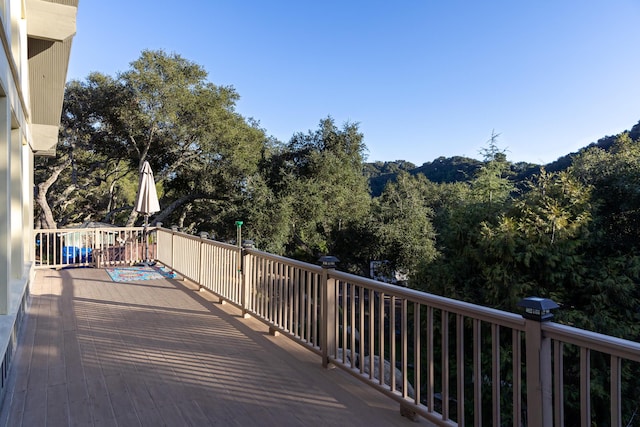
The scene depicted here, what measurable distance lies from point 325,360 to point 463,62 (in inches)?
686

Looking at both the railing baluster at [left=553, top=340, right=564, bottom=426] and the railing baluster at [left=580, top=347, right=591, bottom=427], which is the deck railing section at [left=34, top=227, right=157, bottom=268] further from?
the railing baluster at [left=580, top=347, right=591, bottom=427]

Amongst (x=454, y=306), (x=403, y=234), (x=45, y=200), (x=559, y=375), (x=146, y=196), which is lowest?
(x=403, y=234)

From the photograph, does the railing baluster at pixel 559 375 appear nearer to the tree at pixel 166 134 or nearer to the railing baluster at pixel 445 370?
the railing baluster at pixel 445 370

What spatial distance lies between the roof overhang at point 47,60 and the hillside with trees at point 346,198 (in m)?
7.92

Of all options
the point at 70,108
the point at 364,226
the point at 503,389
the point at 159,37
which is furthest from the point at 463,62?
the point at 70,108

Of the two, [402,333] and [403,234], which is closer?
[402,333]

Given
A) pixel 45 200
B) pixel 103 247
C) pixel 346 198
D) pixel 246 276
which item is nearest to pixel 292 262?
pixel 246 276

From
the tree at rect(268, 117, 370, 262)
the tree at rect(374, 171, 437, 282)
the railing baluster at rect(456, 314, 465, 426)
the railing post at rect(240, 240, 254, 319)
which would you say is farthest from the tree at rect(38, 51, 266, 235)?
the railing baluster at rect(456, 314, 465, 426)

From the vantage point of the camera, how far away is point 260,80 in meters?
19.1

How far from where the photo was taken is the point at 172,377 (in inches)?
114

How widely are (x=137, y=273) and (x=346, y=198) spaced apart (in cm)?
1133

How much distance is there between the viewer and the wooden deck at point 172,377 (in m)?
2.38

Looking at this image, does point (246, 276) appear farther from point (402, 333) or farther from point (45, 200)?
point (45, 200)

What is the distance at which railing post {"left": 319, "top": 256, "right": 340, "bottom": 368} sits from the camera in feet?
9.91
